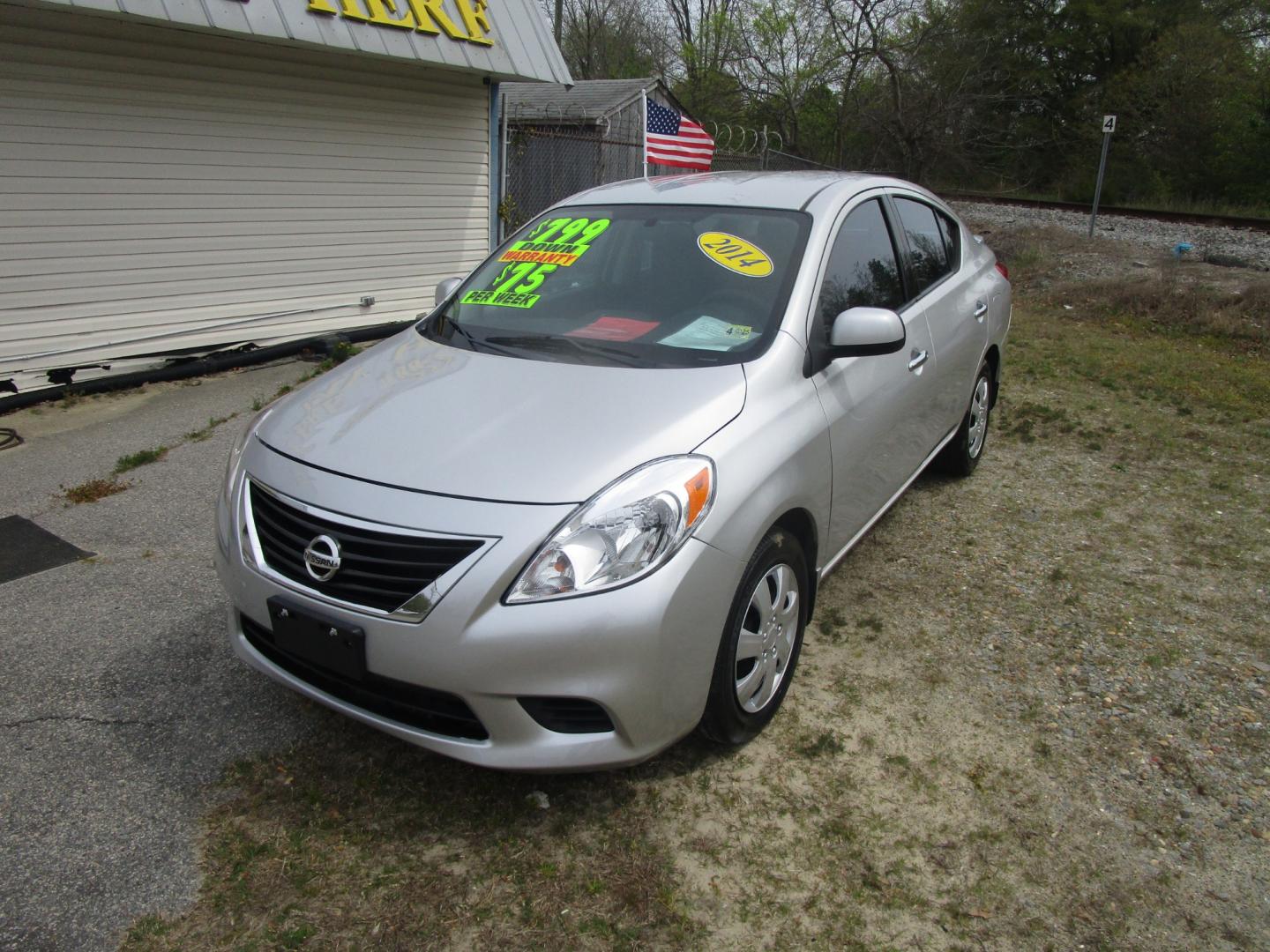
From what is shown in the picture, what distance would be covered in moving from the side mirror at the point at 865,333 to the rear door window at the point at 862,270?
15 centimetres

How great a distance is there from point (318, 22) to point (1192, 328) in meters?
8.85

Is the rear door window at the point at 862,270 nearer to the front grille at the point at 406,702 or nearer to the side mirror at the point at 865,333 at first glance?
the side mirror at the point at 865,333

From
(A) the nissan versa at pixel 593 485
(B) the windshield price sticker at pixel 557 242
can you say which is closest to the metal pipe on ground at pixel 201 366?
(A) the nissan versa at pixel 593 485

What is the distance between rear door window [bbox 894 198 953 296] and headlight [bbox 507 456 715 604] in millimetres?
2162

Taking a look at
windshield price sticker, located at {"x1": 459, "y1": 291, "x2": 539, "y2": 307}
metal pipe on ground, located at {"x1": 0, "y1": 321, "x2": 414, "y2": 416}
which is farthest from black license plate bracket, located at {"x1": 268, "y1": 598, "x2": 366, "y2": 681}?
metal pipe on ground, located at {"x1": 0, "y1": 321, "x2": 414, "y2": 416}

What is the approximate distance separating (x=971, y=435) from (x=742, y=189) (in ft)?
7.20

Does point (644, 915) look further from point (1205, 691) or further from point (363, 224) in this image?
point (363, 224)

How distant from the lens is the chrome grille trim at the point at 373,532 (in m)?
2.23

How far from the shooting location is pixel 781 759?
282 cm

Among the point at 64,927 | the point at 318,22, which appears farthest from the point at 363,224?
the point at 64,927

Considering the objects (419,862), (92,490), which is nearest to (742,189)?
(419,862)

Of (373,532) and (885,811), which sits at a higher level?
(373,532)

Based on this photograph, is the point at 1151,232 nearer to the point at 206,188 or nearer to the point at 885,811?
A: the point at 206,188

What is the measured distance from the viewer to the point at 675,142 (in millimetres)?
14430
